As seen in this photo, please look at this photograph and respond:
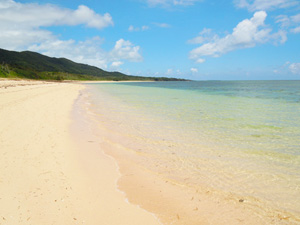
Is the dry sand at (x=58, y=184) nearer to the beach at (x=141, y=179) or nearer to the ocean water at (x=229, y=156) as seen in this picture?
the beach at (x=141, y=179)

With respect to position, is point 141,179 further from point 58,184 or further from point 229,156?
point 229,156

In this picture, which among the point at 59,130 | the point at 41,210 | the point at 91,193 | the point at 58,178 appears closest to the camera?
the point at 41,210

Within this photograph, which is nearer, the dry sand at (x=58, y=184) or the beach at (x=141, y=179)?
the dry sand at (x=58, y=184)

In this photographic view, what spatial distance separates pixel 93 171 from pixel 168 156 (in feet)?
8.49

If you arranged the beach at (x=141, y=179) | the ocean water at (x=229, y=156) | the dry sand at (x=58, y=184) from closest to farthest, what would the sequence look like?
the dry sand at (x=58, y=184), the beach at (x=141, y=179), the ocean water at (x=229, y=156)

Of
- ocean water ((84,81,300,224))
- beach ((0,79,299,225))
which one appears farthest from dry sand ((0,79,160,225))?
ocean water ((84,81,300,224))

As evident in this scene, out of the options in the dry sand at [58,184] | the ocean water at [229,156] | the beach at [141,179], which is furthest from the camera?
the ocean water at [229,156]

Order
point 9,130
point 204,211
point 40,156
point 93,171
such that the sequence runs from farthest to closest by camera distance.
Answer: point 9,130, point 40,156, point 93,171, point 204,211

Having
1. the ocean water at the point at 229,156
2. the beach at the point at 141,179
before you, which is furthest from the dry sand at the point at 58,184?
the ocean water at the point at 229,156

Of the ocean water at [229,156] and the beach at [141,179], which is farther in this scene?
the ocean water at [229,156]

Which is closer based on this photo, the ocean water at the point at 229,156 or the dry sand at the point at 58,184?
the dry sand at the point at 58,184

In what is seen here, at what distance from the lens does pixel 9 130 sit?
8.46 m

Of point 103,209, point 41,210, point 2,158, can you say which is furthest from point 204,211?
point 2,158

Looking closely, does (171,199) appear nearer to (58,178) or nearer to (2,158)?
(58,178)
